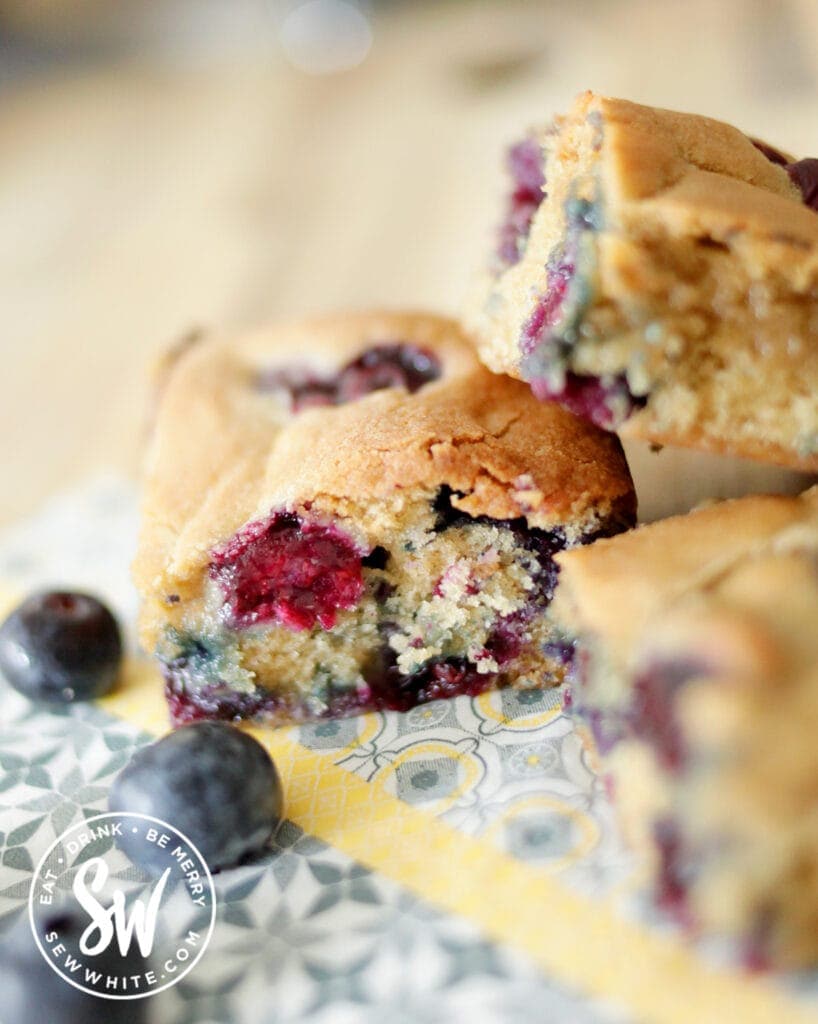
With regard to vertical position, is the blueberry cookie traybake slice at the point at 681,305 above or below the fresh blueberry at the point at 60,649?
above

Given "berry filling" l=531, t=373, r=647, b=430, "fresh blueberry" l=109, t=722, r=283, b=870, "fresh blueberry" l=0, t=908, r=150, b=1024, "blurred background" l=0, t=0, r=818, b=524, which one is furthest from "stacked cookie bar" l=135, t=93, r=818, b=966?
"blurred background" l=0, t=0, r=818, b=524

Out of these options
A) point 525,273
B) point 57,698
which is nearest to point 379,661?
point 57,698

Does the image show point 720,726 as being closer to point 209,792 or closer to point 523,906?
point 523,906

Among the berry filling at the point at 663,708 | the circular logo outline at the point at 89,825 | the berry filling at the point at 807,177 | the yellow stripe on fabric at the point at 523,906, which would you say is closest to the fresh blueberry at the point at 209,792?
the circular logo outline at the point at 89,825

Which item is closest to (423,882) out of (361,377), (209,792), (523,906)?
(523,906)

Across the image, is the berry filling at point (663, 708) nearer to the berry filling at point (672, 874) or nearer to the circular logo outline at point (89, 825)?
the berry filling at point (672, 874)

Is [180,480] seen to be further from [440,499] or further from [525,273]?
[525,273]
